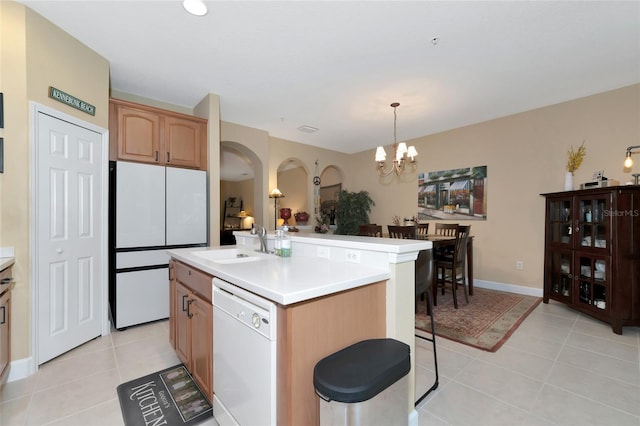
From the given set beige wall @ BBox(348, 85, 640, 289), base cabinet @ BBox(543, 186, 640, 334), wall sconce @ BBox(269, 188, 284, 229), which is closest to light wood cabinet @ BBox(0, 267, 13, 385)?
wall sconce @ BBox(269, 188, 284, 229)

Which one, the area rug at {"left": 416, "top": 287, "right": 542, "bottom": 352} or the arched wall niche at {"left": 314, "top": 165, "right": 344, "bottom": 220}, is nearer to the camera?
the area rug at {"left": 416, "top": 287, "right": 542, "bottom": 352}

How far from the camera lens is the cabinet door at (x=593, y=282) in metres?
2.83

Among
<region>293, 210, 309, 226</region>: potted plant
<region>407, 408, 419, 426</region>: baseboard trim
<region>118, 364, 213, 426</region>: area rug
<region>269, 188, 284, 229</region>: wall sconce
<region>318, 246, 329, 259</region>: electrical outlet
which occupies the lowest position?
<region>118, 364, 213, 426</region>: area rug

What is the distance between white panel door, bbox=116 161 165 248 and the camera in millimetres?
2861

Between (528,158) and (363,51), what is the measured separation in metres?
3.06

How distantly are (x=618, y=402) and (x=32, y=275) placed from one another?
13.7ft

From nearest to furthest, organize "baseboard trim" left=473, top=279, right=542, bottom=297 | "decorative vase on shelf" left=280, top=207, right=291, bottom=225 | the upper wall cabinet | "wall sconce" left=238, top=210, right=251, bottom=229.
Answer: the upper wall cabinet
"baseboard trim" left=473, top=279, right=542, bottom=297
"decorative vase on shelf" left=280, top=207, right=291, bottom=225
"wall sconce" left=238, top=210, right=251, bottom=229

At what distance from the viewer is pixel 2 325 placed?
1852 mm

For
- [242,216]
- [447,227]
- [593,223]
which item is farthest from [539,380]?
[242,216]

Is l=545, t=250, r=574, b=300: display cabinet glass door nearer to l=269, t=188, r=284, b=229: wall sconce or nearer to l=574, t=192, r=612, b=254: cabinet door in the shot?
l=574, t=192, r=612, b=254: cabinet door

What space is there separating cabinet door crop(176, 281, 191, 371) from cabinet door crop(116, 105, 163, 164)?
1778mm

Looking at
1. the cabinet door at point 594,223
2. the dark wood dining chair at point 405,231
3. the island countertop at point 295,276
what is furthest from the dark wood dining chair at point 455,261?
the island countertop at point 295,276

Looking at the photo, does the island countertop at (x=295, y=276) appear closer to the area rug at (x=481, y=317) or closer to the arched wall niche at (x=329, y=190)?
the area rug at (x=481, y=317)

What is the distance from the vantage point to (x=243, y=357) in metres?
1.26
